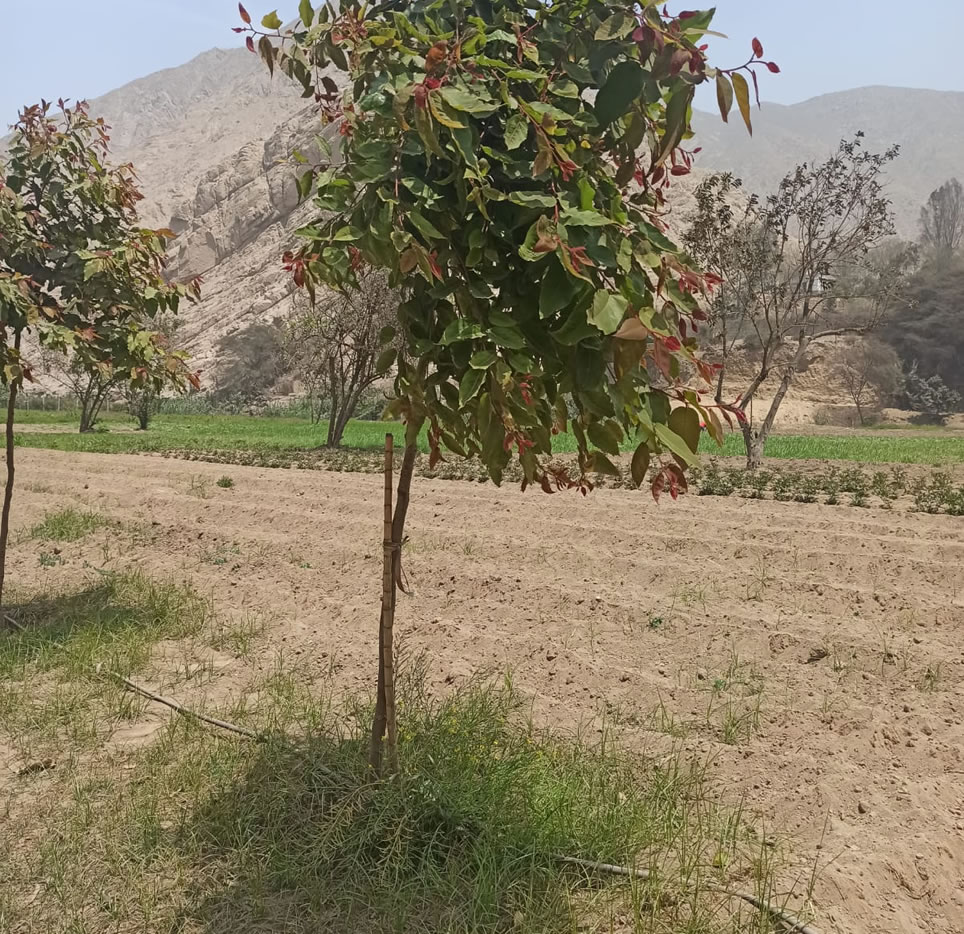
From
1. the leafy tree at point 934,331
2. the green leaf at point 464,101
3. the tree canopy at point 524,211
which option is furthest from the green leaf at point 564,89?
the leafy tree at point 934,331

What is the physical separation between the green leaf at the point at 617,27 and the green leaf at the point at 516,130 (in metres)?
0.25

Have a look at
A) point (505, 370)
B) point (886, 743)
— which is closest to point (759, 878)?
point (886, 743)

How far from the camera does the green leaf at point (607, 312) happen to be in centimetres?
156

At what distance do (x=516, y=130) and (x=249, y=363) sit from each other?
59.9 meters

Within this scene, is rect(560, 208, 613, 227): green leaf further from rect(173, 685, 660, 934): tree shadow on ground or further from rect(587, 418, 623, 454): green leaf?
rect(173, 685, 660, 934): tree shadow on ground

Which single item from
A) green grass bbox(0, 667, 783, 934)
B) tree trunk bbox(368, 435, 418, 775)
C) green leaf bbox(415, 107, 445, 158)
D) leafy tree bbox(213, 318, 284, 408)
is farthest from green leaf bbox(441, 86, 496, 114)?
leafy tree bbox(213, 318, 284, 408)

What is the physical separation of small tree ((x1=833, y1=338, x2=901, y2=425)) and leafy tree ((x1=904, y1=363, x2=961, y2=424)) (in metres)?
0.97

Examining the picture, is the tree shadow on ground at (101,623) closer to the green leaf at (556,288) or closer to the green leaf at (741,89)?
the green leaf at (556,288)

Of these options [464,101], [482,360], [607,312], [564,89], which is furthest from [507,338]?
[564,89]

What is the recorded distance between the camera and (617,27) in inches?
69.8

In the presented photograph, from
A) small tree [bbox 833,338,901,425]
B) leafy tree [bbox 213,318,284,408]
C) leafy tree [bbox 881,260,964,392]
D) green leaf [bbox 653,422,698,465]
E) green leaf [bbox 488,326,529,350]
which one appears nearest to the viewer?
green leaf [bbox 653,422,698,465]

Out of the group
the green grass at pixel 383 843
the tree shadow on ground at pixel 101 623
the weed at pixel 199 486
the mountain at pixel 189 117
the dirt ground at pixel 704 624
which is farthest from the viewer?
the mountain at pixel 189 117

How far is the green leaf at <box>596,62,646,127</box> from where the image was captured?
5.75 feet

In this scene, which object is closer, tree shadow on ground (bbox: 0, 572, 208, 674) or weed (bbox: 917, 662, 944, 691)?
weed (bbox: 917, 662, 944, 691)
